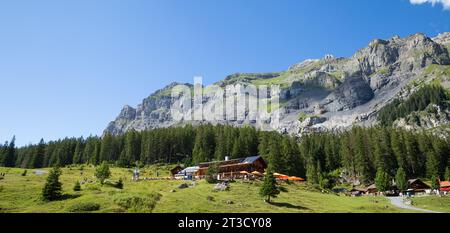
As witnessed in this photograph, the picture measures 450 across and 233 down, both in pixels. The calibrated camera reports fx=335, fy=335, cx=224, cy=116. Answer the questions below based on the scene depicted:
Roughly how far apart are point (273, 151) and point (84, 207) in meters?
64.0

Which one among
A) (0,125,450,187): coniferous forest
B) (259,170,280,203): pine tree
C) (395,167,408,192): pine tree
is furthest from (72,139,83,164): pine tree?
(395,167,408,192): pine tree

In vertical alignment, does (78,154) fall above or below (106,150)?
below

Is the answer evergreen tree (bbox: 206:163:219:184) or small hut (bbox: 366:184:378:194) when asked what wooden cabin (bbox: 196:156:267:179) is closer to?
evergreen tree (bbox: 206:163:219:184)

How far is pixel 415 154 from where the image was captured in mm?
119688

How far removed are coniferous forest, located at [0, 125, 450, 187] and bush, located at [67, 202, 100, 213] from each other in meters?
59.3

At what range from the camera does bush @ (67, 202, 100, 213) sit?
41666 millimetres

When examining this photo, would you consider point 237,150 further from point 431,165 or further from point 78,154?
point 78,154

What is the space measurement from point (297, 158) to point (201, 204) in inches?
2656

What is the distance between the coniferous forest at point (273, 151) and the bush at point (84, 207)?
59344 mm

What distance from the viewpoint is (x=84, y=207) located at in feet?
140

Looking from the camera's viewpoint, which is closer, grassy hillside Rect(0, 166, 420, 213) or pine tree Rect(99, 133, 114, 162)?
grassy hillside Rect(0, 166, 420, 213)

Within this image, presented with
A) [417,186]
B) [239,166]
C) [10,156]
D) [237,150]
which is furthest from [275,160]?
[10,156]

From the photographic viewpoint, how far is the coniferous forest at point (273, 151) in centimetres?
11244

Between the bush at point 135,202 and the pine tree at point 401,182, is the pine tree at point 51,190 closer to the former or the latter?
the bush at point 135,202
